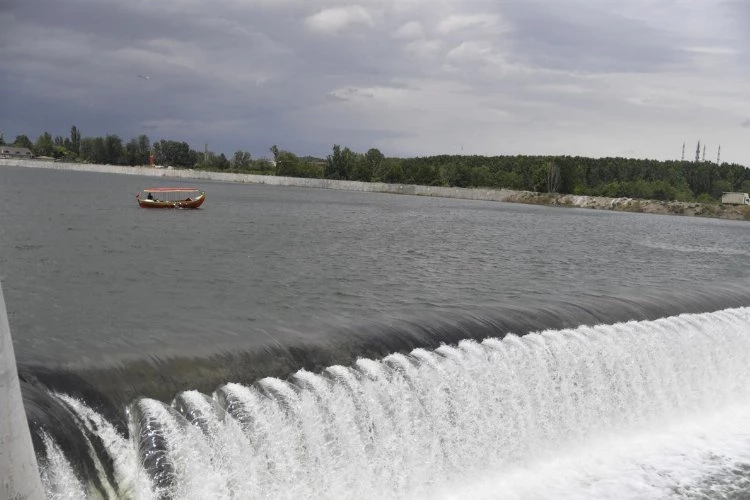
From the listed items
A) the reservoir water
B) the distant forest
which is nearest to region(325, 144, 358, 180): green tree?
the distant forest

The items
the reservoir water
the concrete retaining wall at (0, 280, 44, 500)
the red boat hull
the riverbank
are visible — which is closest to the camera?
the concrete retaining wall at (0, 280, 44, 500)

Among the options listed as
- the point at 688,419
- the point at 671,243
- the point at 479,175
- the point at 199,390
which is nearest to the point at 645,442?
the point at 688,419

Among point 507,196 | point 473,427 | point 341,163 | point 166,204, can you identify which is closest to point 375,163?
point 341,163

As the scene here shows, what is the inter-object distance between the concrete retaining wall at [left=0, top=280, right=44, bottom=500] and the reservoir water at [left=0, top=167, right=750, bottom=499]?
2.58m

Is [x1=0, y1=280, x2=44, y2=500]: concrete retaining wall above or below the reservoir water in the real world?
above

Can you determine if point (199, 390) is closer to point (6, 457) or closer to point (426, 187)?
point (6, 457)

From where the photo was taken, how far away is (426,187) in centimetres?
15238

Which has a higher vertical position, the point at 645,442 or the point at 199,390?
the point at 199,390

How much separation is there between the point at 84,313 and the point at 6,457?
11427 millimetres

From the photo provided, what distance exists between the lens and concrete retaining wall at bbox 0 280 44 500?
5301 mm

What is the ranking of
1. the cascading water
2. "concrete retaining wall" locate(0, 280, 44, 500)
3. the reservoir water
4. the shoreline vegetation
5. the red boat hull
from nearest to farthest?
1. "concrete retaining wall" locate(0, 280, 44, 500)
2. the cascading water
3. the reservoir water
4. the red boat hull
5. the shoreline vegetation

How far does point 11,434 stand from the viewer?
5371 mm

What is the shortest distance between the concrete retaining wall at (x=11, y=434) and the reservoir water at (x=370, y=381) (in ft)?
8.47

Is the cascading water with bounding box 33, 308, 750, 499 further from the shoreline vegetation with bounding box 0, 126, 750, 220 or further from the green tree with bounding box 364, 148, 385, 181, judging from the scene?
the green tree with bounding box 364, 148, 385, 181
